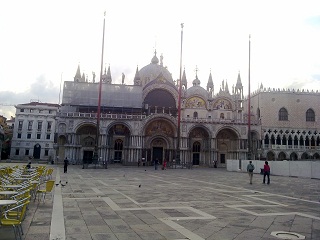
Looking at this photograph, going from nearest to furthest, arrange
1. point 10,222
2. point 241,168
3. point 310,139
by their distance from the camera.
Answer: point 10,222, point 241,168, point 310,139

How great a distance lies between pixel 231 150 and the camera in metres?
51.2

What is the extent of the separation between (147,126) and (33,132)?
34347 mm

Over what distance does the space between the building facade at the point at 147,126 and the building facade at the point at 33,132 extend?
20.2m

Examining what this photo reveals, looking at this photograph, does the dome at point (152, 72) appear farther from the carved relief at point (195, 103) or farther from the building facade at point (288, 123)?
the building facade at point (288, 123)

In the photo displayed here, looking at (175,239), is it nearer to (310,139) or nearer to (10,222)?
(10,222)

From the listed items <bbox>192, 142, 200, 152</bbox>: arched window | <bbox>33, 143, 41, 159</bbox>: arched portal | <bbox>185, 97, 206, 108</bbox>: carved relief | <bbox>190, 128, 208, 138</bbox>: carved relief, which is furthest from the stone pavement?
<bbox>33, 143, 41, 159</bbox>: arched portal

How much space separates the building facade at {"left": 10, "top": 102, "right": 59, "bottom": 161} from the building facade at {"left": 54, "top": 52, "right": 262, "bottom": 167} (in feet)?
66.3

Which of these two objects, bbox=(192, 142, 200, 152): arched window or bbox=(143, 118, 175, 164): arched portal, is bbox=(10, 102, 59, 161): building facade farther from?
bbox=(192, 142, 200, 152): arched window

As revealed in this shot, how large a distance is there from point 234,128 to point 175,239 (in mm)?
46124

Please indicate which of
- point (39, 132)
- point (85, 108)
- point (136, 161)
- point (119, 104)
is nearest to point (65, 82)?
point (85, 108)

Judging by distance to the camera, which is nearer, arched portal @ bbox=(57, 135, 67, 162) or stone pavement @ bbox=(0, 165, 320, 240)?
stone pavement @ bbox=(0, 165, 320, 240)

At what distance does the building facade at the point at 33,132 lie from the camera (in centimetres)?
6794

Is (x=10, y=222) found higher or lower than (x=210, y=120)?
lower

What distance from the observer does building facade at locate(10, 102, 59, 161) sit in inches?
2675
